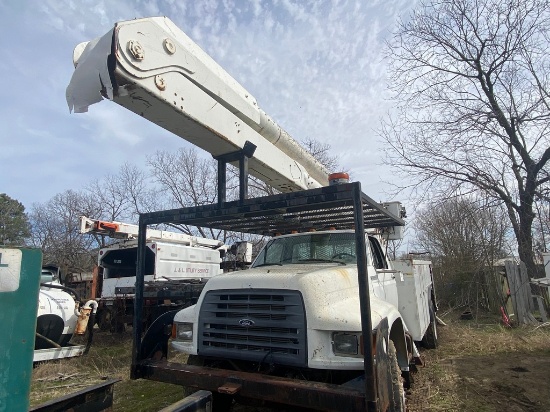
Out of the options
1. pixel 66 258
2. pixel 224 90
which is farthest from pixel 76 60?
pixel 66 258

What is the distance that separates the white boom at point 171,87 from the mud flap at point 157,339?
2119mm

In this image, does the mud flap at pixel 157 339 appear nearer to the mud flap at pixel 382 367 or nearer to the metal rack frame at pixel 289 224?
the metal rack frame at pixel 289 224

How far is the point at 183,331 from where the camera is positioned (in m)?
4.29

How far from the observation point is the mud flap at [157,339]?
4.35 metres

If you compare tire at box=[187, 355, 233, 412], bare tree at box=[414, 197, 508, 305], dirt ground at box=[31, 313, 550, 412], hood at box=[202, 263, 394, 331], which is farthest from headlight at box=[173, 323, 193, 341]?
bare tree at box=[414, 197, 508, 305]

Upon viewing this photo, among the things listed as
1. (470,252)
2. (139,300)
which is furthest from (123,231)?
(470,252)

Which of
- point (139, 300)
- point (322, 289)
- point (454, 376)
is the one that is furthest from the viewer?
point (454, 376)

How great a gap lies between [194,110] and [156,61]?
0.54m

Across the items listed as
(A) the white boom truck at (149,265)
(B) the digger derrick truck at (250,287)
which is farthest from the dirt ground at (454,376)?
(B) the digger derrick truck at (250,287)

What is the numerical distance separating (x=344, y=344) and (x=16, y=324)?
245 cm

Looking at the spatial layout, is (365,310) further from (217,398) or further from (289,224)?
(289,224)

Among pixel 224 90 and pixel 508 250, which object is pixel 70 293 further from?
pixel 508 250

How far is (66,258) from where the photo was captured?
111 ft

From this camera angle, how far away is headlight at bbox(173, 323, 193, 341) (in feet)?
13.9
